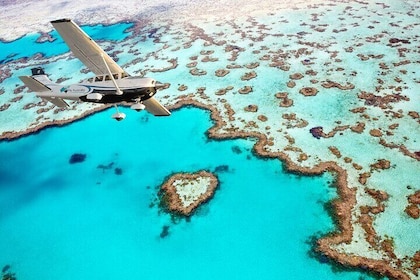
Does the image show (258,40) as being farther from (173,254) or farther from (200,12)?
(173,254)

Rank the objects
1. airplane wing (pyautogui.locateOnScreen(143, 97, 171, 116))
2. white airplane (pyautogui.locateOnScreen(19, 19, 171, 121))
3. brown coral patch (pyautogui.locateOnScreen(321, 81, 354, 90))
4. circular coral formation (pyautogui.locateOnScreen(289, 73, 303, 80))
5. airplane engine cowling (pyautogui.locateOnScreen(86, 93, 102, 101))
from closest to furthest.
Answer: white airplane (pyautogui.locateOnScreen(19, 19, 171, 121)) → airplane engine cowling (pyautogui.locateOnScreen(86, 93, 102, 101)) → airplane wing (pyautogui.locateOnScreen(143, 97, 171, 116)) → brown coral patch (pyautogui.locateOnScreen(321, 81, 354, 90)) → circular coral formation (pyautogui.locateOnScreen(289, 73, 303, 80))

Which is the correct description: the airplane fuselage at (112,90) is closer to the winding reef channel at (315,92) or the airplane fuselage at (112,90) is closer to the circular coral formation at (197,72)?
the winding reef channel at (315,92)

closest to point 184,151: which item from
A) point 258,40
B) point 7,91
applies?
point 258,40

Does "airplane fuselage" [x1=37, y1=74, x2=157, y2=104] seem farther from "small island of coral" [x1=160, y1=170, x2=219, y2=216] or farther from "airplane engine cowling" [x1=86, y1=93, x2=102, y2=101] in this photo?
"small island of coral" [x1=160, y1=170, x2=219, y2=216]

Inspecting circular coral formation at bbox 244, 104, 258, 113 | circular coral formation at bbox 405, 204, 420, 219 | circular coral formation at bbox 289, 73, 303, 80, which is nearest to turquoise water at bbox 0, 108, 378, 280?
circular coral formation at bbox 244, 104, 258, 113

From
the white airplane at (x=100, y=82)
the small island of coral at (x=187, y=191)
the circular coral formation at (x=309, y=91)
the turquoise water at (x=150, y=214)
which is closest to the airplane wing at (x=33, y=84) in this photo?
the white airplane at (x=100, y=82)

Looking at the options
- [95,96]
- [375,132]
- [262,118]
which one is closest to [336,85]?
[375,132]
